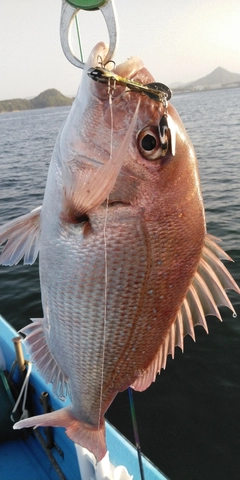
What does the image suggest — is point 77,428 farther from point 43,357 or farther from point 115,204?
point 115,204

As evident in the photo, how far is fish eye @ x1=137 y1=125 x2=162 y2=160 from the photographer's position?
4.66 ft

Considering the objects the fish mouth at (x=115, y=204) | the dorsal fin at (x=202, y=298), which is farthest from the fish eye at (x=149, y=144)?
the dorsal fin at (x=202, y=298)

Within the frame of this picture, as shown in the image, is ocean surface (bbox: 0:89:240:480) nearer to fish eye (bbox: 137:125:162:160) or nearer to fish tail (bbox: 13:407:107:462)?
fish tail (bbox: 13:407:107:462)

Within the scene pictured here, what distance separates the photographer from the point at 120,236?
1.44 metres

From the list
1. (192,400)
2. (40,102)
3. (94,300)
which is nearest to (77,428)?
(94,300)

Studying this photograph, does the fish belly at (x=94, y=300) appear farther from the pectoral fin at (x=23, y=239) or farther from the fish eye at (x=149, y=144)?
the fish eye at (x=149, y=144)

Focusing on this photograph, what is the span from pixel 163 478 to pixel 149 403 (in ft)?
9.42

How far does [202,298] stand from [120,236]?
505 millimetres

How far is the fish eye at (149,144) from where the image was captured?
56.0 inches

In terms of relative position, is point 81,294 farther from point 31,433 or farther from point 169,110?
point 31,433

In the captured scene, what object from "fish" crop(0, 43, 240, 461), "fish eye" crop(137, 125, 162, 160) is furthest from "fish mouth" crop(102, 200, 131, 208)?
"fish eye" crop(137, 125, 162, 160)

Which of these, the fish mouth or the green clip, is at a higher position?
Answer: the green clip

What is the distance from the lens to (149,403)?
17.7 feet

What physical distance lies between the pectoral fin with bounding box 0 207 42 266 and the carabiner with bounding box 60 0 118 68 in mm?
653
